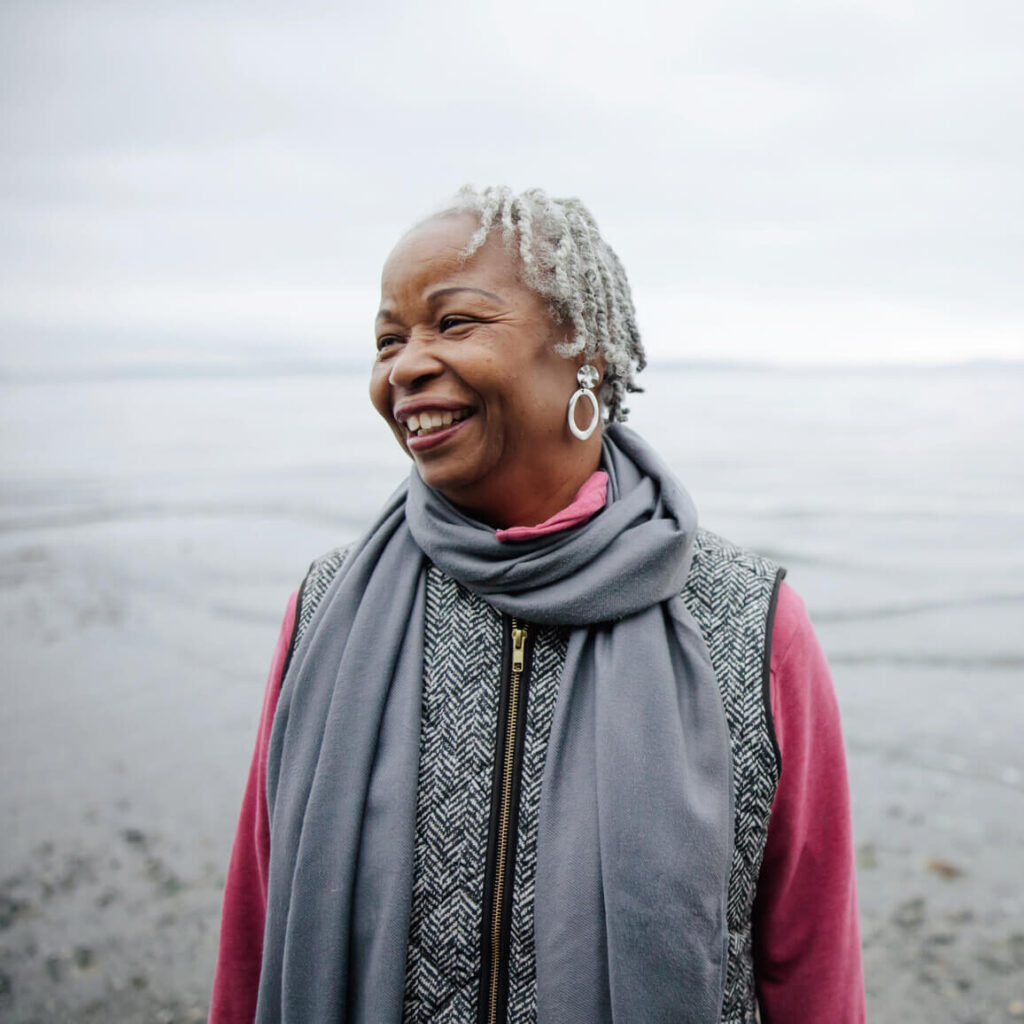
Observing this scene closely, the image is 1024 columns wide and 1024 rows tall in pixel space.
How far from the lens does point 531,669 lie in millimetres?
1782

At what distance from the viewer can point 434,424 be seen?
172 centimetres

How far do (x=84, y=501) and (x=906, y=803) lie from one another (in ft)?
41.3

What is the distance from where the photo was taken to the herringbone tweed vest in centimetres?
165

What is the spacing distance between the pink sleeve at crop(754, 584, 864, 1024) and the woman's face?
0.59 meters

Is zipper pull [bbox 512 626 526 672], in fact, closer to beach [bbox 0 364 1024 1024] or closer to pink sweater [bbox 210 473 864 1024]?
pink sweater [bbox 210 473 864 1024]

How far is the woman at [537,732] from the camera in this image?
1.60 metres

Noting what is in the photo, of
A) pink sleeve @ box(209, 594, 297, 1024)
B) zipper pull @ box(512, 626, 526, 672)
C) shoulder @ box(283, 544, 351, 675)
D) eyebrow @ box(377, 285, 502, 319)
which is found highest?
eyebrow @ box(377, 285, 502, 319)

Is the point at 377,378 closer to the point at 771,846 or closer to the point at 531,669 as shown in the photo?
the point at 531,669

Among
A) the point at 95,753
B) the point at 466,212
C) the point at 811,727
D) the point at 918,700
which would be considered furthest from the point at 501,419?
the point at 918,700

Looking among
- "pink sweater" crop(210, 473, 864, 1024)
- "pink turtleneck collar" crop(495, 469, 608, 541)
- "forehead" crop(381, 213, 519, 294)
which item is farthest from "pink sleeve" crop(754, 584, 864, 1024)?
"forehead" crop(381, 213, 519, 294)

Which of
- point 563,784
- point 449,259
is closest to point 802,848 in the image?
point 563,784

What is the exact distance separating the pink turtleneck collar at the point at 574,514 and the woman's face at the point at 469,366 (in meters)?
0.09

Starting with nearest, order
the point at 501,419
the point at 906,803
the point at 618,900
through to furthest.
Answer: the point at 618,900
the point at 501,419
the point at 906,803

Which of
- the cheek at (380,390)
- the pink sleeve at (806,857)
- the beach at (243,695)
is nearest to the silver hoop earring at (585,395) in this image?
the cheek at (380,390)
